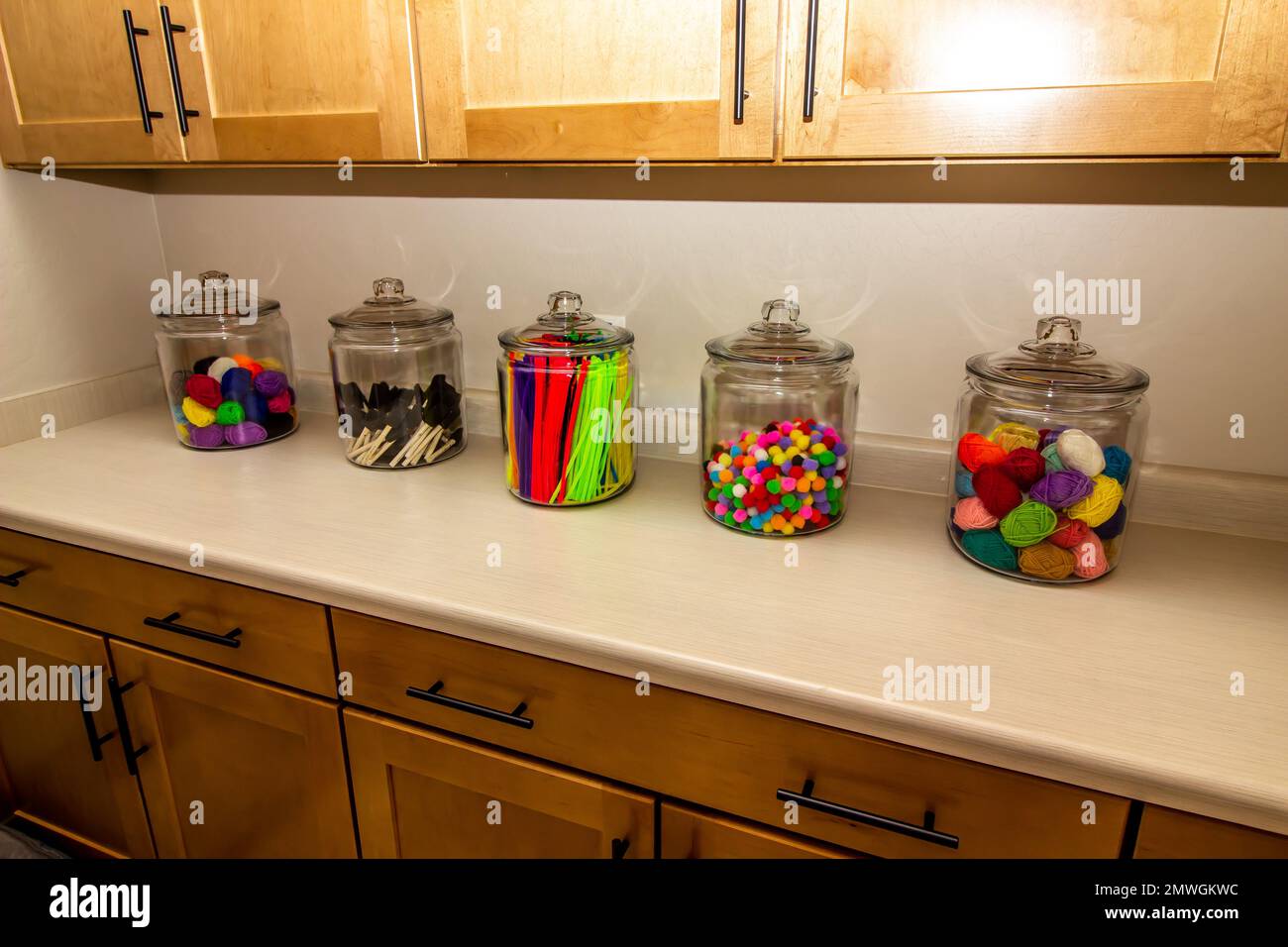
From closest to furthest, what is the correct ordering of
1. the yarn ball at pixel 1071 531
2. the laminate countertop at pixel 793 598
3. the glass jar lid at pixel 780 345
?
1. the laminate countertop at pixel 793 598
2. the yarn ball at pixel 1071 531
3. the glass jar lid at pixel 780 345

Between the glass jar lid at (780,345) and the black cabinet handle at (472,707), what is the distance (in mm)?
518

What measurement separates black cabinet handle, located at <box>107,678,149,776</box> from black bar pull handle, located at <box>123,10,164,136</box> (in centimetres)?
83

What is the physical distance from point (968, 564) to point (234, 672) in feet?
3.22

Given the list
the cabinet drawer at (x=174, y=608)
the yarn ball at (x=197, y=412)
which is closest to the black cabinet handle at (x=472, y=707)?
the cabinet drawer at (x=174, y=608)

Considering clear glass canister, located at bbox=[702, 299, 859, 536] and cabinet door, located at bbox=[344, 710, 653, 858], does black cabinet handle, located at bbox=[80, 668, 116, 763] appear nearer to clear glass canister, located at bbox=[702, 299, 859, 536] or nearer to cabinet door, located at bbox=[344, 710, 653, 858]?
cabinet door, located at bbox=[344, 710, 653, 858]

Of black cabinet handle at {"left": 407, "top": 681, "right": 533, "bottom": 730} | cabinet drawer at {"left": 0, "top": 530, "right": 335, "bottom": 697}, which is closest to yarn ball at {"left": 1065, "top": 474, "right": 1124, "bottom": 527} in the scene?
black cabinet handle at {"left": 407, "top": 681, "right": 533, "bottom": 730}

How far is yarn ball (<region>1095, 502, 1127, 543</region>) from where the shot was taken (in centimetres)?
94

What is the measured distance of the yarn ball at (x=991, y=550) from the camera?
966 mm

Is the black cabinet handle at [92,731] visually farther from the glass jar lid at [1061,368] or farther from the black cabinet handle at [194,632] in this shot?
the glass jar lid at [1061,368]

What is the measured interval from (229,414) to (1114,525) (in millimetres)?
1350

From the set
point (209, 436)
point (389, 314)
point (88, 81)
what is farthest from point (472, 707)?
point (88, 81)

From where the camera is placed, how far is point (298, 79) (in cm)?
109
